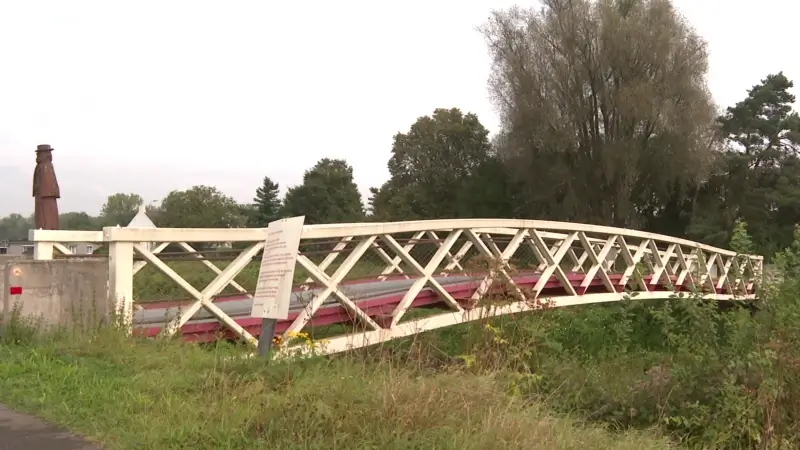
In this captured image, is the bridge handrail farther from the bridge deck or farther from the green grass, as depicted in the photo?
the green grass

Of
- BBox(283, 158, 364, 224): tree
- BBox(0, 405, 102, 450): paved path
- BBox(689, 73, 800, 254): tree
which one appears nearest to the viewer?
BBox(0, 405, 102, 450): paved path

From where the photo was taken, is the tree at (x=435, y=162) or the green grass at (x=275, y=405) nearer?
the green grass at (x=275, y=405)

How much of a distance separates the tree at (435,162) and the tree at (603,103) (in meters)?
15.6

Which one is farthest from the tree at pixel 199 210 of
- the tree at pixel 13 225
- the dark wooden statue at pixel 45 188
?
the dark wooden statue at pixel 45 188

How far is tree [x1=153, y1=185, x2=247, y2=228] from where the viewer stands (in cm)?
7912

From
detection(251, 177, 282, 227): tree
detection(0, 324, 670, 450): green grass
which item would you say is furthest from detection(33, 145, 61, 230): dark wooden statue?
detection(251, 177, 282, 227): tree

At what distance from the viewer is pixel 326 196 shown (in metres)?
68.5

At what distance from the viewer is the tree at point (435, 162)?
164 feet

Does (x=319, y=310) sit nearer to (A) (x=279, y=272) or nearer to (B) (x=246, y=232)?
(B) (x=246, y=232)

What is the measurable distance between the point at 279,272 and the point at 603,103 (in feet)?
90.6

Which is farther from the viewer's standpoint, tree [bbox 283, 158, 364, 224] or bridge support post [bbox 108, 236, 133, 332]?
tree [bbox 283, 158, 364, 224]

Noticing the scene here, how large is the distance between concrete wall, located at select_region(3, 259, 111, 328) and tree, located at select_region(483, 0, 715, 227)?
84.0 feet

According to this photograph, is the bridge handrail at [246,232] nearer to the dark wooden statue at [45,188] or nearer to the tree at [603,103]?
the dark wooden statue at [45,188]

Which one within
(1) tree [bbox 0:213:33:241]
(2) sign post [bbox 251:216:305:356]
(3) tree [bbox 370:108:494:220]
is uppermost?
(3) tree [bbox 370:108:494:220]
